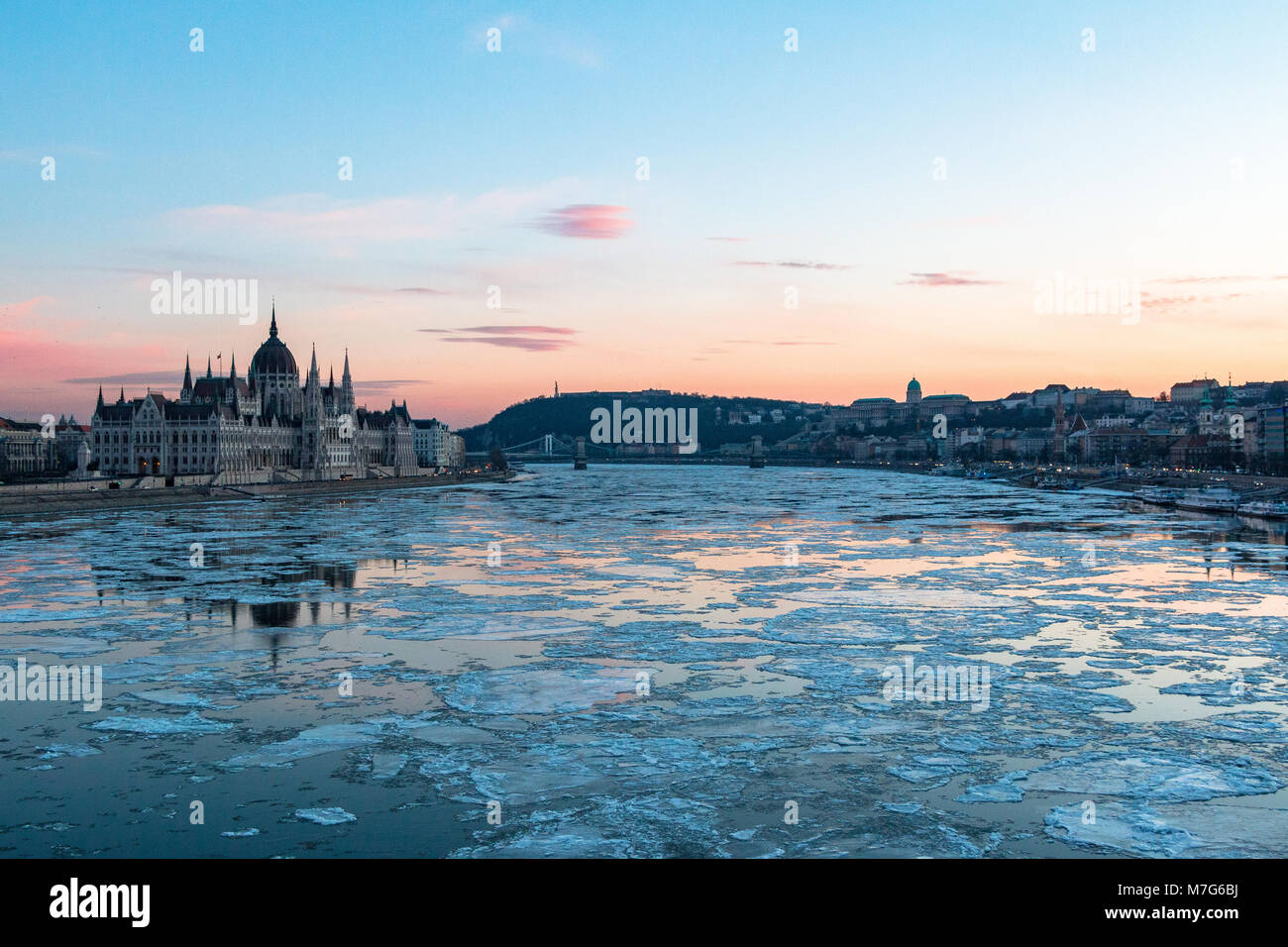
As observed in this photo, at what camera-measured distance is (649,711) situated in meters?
12.9

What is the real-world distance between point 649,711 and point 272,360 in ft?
414

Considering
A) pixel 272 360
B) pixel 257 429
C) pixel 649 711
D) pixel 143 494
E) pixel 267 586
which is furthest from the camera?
pixel 272 360

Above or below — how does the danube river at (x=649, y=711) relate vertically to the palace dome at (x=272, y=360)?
below

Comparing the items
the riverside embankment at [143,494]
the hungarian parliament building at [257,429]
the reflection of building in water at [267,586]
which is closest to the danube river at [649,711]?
the reflection of building in water at [267,586]

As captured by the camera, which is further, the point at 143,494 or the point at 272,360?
the point at 272,360

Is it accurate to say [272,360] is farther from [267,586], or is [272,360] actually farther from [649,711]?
[649,711]

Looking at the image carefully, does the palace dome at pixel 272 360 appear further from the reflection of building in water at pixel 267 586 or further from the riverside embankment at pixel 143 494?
the reflection of building in water at pixel 267 586

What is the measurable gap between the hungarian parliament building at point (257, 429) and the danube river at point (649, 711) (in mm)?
65566

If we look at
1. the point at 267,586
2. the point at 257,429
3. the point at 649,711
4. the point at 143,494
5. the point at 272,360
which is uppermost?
the point at 272,360

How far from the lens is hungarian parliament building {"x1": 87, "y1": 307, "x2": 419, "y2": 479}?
344 ft

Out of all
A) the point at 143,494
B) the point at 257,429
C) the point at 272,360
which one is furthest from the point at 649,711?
the point at 272,360

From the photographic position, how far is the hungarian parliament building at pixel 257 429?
105 metres

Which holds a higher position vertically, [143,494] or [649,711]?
[143,494]
